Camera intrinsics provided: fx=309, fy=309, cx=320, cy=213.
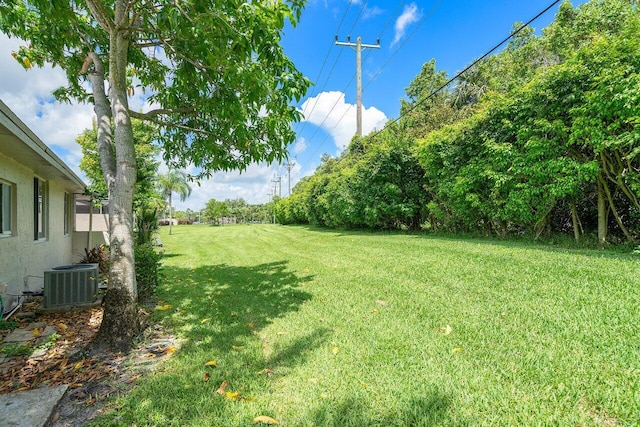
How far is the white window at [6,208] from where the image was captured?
472cm

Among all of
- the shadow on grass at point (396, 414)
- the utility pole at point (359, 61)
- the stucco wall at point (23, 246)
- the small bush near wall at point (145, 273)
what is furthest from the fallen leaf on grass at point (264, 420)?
the utility pole at point (359, 61)

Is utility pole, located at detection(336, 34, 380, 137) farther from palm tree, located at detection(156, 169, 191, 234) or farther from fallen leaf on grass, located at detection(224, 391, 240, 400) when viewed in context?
palm tree, located at detection(156, 169, 191, 234)

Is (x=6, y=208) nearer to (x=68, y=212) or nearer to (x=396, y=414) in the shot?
(x=68, y=212)

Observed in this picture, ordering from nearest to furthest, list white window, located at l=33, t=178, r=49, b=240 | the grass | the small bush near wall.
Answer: the grass
the small bush near wall
white window, located at l=33, t=178, r=49, b=240

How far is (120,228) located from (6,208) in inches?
117

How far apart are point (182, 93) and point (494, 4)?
9729 millimetres

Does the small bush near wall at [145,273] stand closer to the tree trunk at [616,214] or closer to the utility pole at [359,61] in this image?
the tree trunk at [616,214]

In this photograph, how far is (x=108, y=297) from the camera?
3.49 metres

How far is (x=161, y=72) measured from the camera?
5.48m

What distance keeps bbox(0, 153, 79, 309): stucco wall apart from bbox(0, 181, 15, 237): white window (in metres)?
0.06

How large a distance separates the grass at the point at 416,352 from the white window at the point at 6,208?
249 centimetres

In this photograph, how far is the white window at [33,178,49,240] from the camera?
20.3ft

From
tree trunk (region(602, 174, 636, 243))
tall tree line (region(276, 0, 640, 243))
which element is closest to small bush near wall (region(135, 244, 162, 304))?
tall tree line (region(276, 0, 640, 243))

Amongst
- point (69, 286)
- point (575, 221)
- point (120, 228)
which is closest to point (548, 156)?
point (575, 221)
